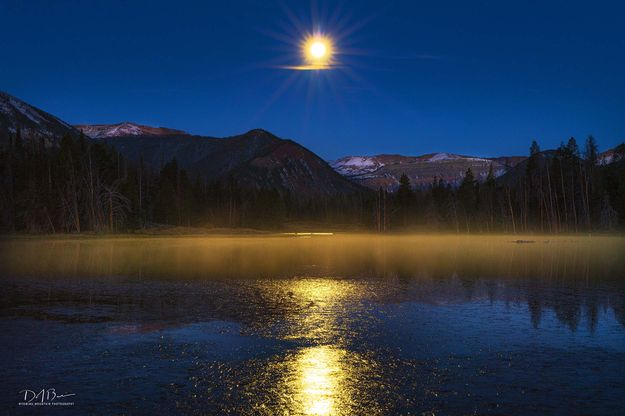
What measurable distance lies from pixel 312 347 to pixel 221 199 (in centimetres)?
15839

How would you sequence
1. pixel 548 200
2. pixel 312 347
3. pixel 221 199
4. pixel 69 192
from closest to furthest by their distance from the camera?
pixel 312 347
pixel 69 192
pixel 548 200
pixel 221 199

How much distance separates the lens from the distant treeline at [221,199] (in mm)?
98938

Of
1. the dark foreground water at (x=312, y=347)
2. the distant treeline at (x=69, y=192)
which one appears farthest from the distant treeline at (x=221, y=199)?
the dark foreground water at (x=312, y=347)

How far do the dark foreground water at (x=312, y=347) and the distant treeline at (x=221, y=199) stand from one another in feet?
260

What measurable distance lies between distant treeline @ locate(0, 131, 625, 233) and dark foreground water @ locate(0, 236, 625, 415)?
3118 inches

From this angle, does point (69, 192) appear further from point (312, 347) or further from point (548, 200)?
point (548, 200)

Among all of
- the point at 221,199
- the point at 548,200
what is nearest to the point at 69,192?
→ the point at 221,199

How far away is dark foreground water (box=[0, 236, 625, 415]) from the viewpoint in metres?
9.91

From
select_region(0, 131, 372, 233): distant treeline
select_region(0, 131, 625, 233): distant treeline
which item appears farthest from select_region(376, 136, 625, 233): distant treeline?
select_region(0, 131, 372, 233): distant treeline

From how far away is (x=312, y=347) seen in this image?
13883mm

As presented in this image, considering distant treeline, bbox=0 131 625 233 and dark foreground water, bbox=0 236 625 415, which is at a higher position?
distant treeline, bbox=0 131 625 233

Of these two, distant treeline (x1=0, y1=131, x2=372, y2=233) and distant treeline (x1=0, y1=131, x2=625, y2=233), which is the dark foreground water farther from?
distant treeline (x1=0, y1=131, x2=625, y2=233)

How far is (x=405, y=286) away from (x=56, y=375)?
18.9 metres

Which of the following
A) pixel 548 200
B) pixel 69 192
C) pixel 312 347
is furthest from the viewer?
pixel 548 200
